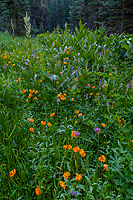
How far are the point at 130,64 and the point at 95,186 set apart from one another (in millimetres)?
3405

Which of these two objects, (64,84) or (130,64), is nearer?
(64,84)

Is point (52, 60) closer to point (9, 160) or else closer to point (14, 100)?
point (14, 100)

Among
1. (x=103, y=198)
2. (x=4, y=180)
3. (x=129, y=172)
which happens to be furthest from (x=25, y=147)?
(x=129, y=172)

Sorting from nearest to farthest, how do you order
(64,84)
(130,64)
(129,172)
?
(129,172) → (64,84) → (130,64)

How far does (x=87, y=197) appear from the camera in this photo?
1.06m

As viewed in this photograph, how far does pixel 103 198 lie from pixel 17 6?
1836 centimetres

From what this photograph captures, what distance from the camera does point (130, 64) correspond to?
3.63m

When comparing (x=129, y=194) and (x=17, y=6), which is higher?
(x=17, y=6)

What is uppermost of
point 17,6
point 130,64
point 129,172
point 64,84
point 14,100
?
point 17,6

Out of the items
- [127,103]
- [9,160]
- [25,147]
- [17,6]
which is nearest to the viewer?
[9,160]

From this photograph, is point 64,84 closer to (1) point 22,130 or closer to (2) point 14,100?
(2) point 14,100

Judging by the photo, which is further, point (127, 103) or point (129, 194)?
point (127, 103)

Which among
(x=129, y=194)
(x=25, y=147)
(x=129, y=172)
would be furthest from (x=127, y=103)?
(x=25, y=147)

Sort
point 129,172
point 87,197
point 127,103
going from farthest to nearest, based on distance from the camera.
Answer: point 127,103, point 129,172, point 87,197
